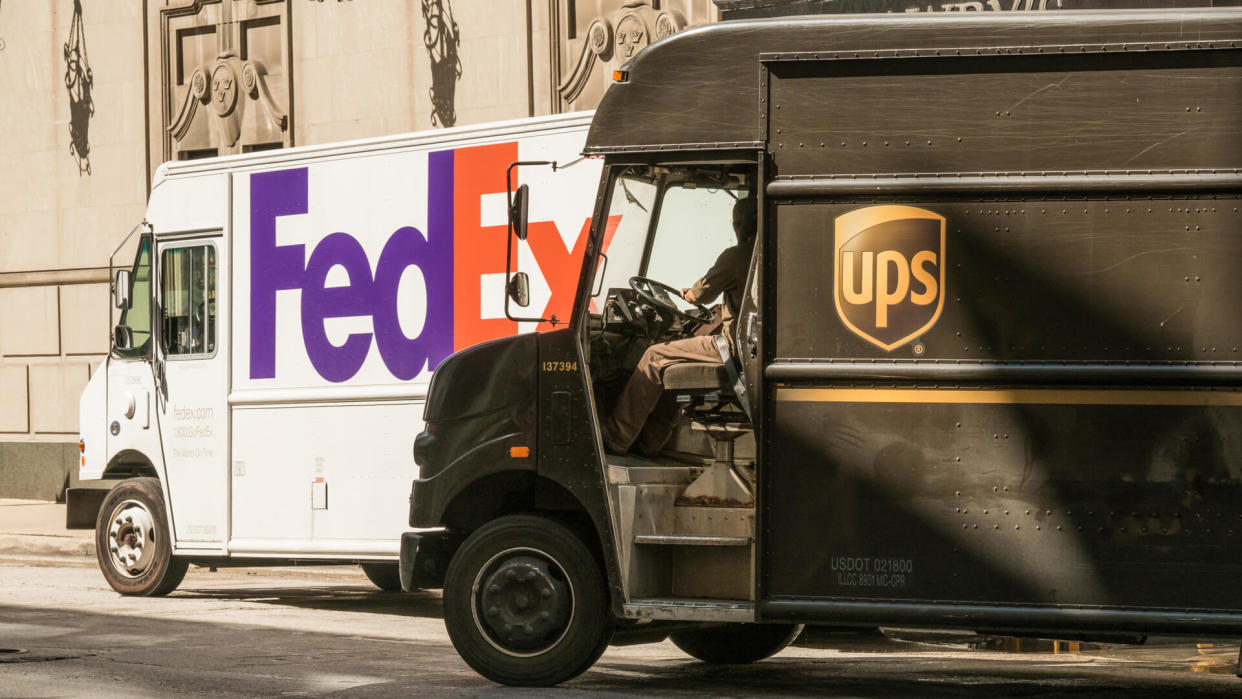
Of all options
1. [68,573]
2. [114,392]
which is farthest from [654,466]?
[68,573]

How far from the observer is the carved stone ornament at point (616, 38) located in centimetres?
1858

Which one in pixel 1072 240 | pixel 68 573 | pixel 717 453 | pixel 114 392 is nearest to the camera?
pixel 1072 240

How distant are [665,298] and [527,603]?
174 cm

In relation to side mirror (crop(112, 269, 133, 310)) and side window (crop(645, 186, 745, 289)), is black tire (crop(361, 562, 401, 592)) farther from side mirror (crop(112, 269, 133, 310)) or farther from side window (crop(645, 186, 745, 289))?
side window (crop(645, 186, 745, 289))

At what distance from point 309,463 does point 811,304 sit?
5.62 metres

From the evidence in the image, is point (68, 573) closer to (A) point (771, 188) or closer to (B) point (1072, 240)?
(A) point (771, 188)

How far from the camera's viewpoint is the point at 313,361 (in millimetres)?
12211

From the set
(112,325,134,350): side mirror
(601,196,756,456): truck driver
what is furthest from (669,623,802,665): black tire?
(112,325,134,350): side mirror

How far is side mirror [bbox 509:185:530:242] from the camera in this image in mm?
7859

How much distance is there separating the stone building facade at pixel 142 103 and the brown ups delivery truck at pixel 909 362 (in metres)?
11.5

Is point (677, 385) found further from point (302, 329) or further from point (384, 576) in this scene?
point (384, 576)

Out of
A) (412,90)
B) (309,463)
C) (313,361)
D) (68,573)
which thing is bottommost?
(68,573)

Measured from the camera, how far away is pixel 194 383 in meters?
12.9

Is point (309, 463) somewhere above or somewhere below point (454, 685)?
above
